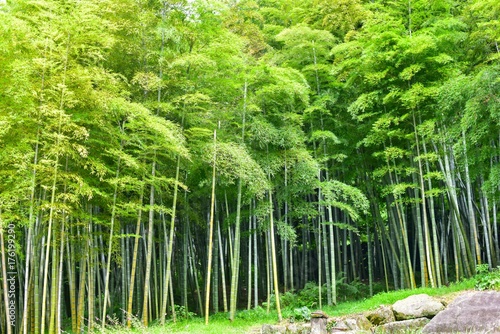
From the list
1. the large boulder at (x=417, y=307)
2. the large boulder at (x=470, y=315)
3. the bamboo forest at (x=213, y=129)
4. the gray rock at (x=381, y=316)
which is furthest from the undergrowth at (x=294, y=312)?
the large boulder at (x=470, y=315)

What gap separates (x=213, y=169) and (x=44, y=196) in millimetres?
2889

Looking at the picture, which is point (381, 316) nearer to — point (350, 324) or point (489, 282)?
point (350, 324)

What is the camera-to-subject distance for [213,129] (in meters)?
7.95

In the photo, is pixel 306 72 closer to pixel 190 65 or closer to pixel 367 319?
pixel 190 65

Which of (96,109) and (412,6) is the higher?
(412,6)

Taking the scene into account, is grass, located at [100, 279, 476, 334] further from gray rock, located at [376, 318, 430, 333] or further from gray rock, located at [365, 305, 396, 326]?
gray rock, located at [376, 318, 430, 333]

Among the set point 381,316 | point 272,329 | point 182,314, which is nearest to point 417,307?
point 381,316

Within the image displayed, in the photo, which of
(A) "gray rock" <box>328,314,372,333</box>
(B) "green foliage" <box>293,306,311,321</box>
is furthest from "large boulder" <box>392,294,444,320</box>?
(B) "green foliage" <box>293,306,311,321</box>

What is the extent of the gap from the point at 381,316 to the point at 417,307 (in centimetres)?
59

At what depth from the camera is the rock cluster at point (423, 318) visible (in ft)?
18.4

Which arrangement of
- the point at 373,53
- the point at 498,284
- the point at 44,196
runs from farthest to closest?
the point at 373,53 < the point at 498,284 < the point at 44,196

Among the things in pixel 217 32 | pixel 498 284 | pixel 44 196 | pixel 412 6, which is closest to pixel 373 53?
pixel 412 6

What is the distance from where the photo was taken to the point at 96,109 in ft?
19.4

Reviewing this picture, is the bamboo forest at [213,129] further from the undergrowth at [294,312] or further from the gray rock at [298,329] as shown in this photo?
the gray rock at [298,329]
